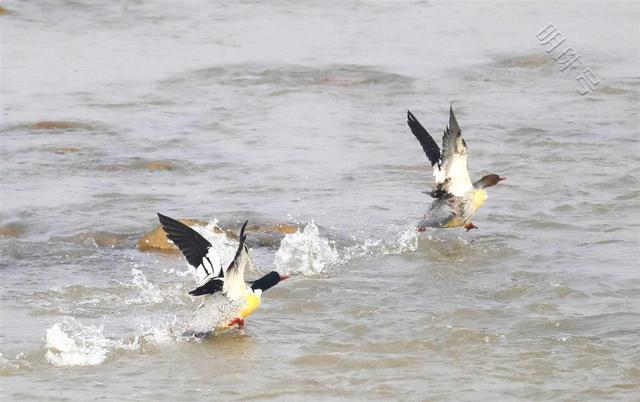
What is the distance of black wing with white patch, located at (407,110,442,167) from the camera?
9.71 metres

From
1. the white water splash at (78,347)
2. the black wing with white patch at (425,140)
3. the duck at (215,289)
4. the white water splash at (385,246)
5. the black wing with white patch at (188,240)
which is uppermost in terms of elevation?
the black wing with white patch at (425,140)

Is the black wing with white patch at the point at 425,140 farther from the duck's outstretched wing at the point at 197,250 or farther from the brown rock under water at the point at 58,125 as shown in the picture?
the brown rock under water at the point at 58,125

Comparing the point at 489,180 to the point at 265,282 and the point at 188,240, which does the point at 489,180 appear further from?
the point at 188,240

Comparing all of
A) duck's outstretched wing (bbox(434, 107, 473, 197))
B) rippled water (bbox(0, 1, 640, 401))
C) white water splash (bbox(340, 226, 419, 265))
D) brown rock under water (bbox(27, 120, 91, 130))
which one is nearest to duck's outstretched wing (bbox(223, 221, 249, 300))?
rippled water (bbox(0, 1, 640, 401))

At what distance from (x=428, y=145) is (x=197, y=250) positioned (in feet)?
8.72

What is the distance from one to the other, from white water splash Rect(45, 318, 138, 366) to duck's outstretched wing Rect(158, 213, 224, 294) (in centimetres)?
53

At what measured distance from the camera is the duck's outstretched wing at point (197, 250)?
24.9 ft

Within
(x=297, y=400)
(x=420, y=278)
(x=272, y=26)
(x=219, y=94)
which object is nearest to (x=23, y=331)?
(x=297, y=400)

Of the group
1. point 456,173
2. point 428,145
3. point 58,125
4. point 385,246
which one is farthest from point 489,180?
point 58,125

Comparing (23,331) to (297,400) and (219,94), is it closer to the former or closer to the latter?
(297,400)

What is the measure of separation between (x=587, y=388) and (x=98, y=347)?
101 inches

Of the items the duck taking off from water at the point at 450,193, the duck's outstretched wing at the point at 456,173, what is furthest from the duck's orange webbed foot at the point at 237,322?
the duck's outstretched wing at the point at 456,173

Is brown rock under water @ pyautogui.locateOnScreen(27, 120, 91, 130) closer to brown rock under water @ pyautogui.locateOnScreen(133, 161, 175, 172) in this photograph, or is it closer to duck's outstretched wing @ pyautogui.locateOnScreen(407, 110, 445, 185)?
brown rock under water @ pyautogui.locateOnScreen(133, 161, 175, 172)

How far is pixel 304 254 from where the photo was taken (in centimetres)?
909
